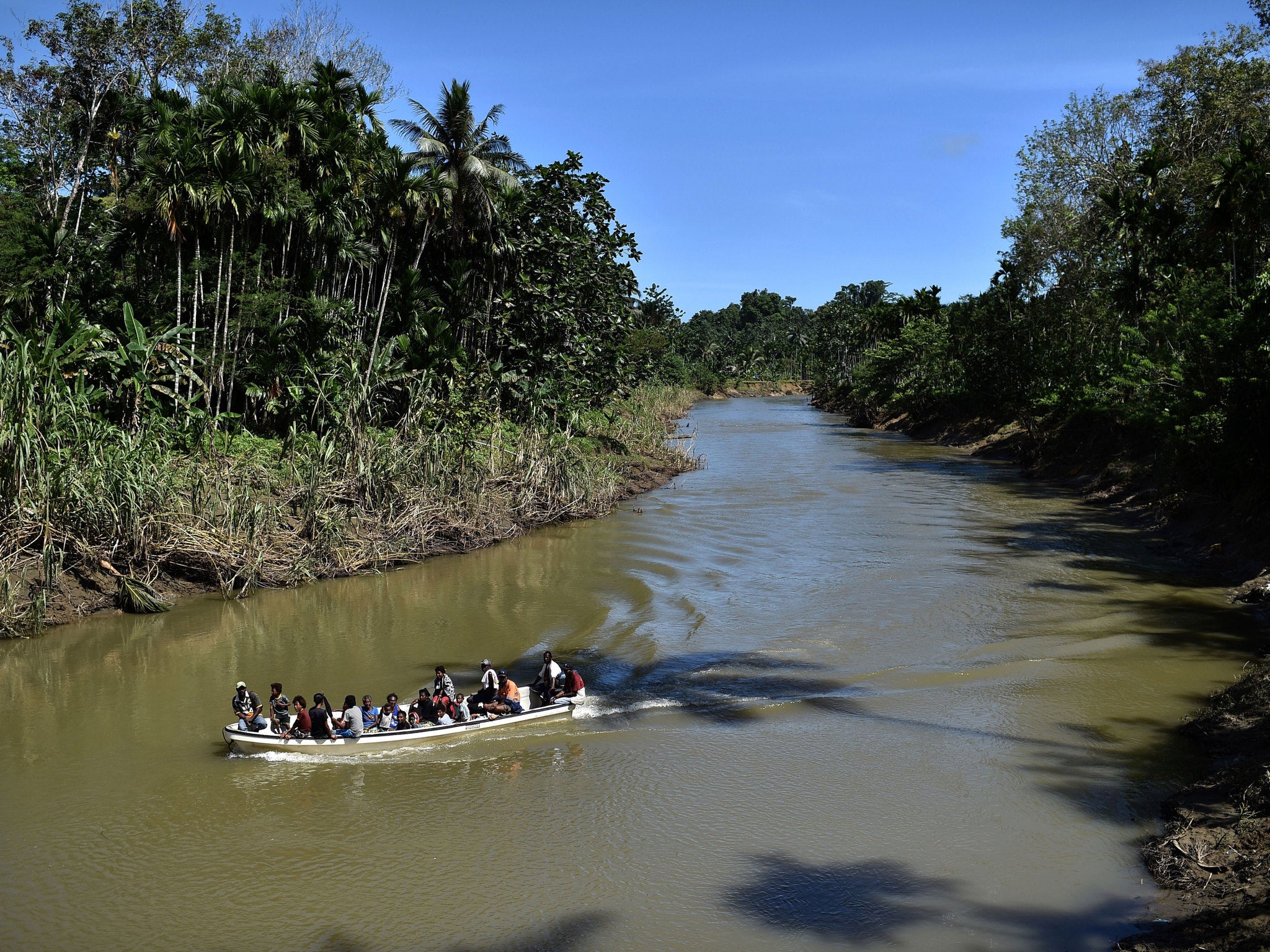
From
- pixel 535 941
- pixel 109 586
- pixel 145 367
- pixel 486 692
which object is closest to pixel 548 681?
pixel 486 692

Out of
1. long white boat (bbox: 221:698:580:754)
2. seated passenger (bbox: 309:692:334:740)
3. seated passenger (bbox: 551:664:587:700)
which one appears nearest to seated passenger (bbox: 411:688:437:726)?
long white boat (bbox: 221:698:580:754)

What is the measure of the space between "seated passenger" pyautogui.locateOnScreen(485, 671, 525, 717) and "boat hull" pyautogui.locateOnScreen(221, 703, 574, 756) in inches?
7.7

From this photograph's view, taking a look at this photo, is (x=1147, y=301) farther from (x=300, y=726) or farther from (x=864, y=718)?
(x=300, y=726)

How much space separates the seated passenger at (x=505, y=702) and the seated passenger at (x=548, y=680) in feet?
1.53

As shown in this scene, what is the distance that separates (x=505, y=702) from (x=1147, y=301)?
103 feet

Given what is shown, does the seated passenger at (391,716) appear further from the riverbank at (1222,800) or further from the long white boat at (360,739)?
the riverbank at (1222,800)

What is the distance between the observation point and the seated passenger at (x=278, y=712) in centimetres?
1151

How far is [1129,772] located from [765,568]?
34.8ft

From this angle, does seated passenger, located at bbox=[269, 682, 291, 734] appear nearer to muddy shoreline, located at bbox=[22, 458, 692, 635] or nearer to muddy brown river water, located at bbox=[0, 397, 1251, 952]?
muddy brown river water, located at bbox=[0, 397, 1251, 952]

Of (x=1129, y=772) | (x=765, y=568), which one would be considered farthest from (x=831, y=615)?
(x=1129, y=772)

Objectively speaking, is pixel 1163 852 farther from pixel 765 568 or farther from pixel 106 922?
pixel 765 568

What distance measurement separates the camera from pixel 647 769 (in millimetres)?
11078

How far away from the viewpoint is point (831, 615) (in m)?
17.0

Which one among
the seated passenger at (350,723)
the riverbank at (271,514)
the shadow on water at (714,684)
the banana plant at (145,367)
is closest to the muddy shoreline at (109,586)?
the riverbank at (271,514)
